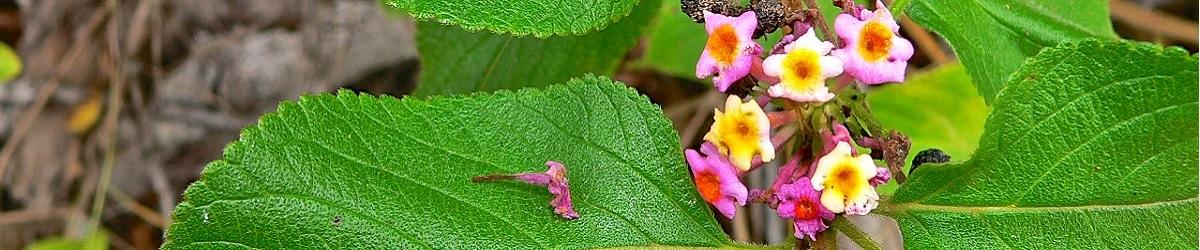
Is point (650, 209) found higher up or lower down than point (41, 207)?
lower down

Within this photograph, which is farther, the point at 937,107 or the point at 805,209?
the point at 937,107

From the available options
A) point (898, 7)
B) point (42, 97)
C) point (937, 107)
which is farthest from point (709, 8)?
point (42, 97)

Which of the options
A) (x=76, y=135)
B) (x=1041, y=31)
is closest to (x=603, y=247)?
(x=1041, y=31)

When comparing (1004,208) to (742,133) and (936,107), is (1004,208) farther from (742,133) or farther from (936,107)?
(936,107)

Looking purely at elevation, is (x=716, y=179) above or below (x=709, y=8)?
below

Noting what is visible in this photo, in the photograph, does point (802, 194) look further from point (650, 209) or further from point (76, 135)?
point (76, 135)

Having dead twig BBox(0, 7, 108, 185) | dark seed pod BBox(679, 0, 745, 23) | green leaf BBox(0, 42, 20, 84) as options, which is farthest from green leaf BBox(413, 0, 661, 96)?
Result: dead twig BBox(0, 7, 108, 185)

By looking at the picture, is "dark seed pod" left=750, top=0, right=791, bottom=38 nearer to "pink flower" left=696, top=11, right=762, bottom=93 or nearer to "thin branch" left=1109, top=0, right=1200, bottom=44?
"pink flower" left=696, top=11, right=762, bottom=93

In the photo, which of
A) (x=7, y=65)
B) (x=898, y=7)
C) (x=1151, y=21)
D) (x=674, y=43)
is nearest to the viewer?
(x=898, y=7)
